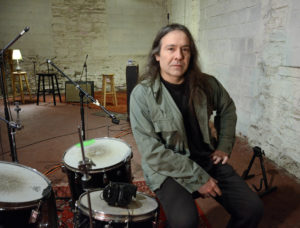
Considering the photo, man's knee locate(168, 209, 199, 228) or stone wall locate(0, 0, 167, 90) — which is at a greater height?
stone wall locate(0, 0, 167, 90)

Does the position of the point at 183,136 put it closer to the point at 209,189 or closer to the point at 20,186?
the point at 209,189

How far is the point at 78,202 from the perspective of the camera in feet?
4.53

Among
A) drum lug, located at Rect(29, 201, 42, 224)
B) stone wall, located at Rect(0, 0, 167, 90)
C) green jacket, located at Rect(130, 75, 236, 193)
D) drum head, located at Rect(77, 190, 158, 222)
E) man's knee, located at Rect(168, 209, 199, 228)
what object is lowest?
man's knee, located at Rect(168, 209, 199, 228)

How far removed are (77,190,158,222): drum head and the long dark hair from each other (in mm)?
719

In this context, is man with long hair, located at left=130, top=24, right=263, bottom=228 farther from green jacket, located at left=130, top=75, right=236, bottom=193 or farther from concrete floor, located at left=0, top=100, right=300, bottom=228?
concrete floor, located at left=0, top=100, right=300, bottom=228

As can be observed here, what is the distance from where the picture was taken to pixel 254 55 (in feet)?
11.4

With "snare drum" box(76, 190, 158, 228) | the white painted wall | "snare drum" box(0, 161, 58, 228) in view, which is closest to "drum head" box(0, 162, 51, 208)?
"snare drum" box(0, 161, 58, 228)

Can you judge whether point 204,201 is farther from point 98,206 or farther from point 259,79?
point 259,79

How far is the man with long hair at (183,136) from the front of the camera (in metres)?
1.44

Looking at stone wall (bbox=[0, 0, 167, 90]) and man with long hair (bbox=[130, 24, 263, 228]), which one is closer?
man with long hair (bbox=[130, 24, 263, 228])

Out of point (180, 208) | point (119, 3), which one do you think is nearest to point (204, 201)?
point (180, 208)

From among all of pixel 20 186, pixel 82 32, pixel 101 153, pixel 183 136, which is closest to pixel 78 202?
pixel 20 186

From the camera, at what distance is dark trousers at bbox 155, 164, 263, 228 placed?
134 centimetres

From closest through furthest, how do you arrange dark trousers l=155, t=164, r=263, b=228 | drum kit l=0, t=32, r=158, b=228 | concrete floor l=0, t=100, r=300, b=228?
1. drum kit l=0, t=32, r=158, b=228
2. dark trousers l=155, t=164, r=263, b=228
3. concrete floor l=0, t=100, r=300, b=228
